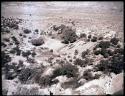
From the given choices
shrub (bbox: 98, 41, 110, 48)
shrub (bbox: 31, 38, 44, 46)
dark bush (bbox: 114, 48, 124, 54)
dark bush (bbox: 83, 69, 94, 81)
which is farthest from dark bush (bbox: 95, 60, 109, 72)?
shrub (bbox: 31, 38, 44, 46)

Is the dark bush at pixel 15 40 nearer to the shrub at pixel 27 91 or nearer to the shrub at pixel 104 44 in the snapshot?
the shrub at pixel 27 91

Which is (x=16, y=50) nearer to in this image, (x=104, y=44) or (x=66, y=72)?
(x=66, y=72)

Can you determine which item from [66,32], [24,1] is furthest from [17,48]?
[24,1]

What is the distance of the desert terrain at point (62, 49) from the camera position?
573 inches

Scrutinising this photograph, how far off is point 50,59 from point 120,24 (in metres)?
7.32

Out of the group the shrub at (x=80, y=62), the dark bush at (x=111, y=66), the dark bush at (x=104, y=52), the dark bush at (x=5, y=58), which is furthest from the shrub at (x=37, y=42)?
the dark bush at (x=111, y=66)

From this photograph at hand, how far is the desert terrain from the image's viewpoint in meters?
14.5

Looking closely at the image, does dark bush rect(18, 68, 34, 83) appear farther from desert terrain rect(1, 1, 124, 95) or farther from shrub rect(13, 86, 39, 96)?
shrub rect(13, 86, 39, 96)

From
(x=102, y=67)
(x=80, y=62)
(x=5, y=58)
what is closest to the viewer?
(x=102, y=67)

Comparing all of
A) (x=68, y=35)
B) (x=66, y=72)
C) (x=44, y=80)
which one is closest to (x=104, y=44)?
(x=68, y=35)

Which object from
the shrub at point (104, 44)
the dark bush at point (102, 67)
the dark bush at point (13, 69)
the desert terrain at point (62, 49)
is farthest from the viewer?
the shrub at point (104, 44)

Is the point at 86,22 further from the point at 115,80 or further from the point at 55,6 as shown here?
the point at 115,80

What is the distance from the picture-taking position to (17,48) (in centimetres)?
1769

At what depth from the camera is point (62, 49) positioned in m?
18.2
